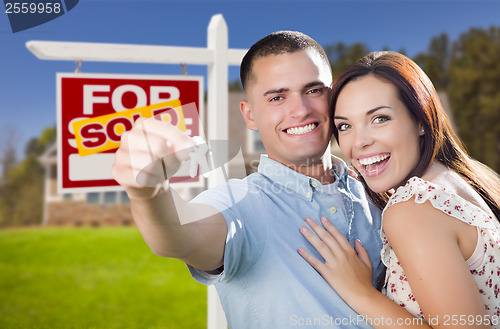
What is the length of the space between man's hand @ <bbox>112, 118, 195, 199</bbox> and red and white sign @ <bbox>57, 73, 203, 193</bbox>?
1620 mm

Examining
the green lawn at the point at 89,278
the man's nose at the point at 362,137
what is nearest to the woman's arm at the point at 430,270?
the man's nose at the point at 362,137

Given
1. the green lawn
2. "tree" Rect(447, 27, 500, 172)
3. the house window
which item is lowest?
the green lawn

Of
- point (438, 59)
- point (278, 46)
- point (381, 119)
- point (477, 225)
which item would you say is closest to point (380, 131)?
point (381, 119)

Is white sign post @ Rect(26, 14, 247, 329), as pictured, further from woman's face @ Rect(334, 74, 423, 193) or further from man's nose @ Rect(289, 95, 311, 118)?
woman's face @ Rect(334, 74, 423, 193)

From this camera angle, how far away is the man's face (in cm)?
188

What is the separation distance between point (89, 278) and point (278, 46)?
618 inches

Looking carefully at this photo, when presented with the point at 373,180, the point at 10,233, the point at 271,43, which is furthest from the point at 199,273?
the point at 10,233

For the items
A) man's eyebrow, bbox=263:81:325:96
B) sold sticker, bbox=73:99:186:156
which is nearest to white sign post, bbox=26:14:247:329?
sold sticker, bbox=73:99:186:156

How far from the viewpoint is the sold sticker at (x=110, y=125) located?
2.82 metres

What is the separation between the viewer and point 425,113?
1694 mm

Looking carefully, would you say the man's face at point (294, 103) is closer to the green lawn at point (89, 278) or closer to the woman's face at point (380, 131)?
the woman's face at point (380, 131)

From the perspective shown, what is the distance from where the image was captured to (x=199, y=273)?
5.00 ft

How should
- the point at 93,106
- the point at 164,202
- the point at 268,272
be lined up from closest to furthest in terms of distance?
the point at 164,202 → the point at 268,272 → the point at 93,106

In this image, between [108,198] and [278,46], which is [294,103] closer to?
[278,46]
